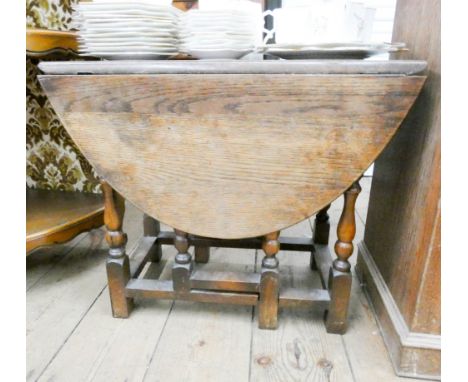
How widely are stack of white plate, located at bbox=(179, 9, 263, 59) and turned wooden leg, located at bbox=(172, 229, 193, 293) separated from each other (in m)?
0.49

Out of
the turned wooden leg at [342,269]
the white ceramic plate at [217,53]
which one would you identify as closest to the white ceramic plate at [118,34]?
the white ceramic plate at [217,53]

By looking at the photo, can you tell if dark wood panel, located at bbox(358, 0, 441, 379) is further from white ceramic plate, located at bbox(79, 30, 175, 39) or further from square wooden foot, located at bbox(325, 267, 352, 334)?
white ceramic plate, located at bbox(79, 30, 175, 39)

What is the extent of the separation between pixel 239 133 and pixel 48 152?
3.66 feet

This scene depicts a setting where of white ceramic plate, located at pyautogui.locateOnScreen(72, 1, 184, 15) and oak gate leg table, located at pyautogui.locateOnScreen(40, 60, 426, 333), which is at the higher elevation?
white ceramic plate, located at pyautogui.locateOnScreen(72, 1, 184, 15)

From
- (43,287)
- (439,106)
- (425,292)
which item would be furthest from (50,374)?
(439,106)

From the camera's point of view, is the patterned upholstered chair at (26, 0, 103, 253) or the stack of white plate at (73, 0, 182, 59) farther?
the patterned upholstered chair at (26, 0, 103, 253)

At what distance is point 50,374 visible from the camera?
0.90 m

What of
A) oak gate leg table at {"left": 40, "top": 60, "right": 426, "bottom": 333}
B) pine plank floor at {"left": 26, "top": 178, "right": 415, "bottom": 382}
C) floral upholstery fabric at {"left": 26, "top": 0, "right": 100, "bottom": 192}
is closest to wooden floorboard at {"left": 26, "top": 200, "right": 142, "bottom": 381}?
pine plank floor at {"left": 26, "top": 178, "right": 415, "bottom": 382}

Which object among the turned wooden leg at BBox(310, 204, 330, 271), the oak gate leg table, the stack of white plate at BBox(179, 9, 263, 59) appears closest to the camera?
the oak gate leg table

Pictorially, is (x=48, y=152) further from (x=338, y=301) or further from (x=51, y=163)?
(x=338, y=301)

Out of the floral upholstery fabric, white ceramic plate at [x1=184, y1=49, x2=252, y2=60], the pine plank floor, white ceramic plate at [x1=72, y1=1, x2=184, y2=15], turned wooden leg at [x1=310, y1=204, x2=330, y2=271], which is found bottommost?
the pine plank floor

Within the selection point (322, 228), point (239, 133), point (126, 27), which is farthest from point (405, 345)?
point (126, 27)

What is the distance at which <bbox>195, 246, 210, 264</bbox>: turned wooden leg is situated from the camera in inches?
54.9

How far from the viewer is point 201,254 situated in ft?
4.58
